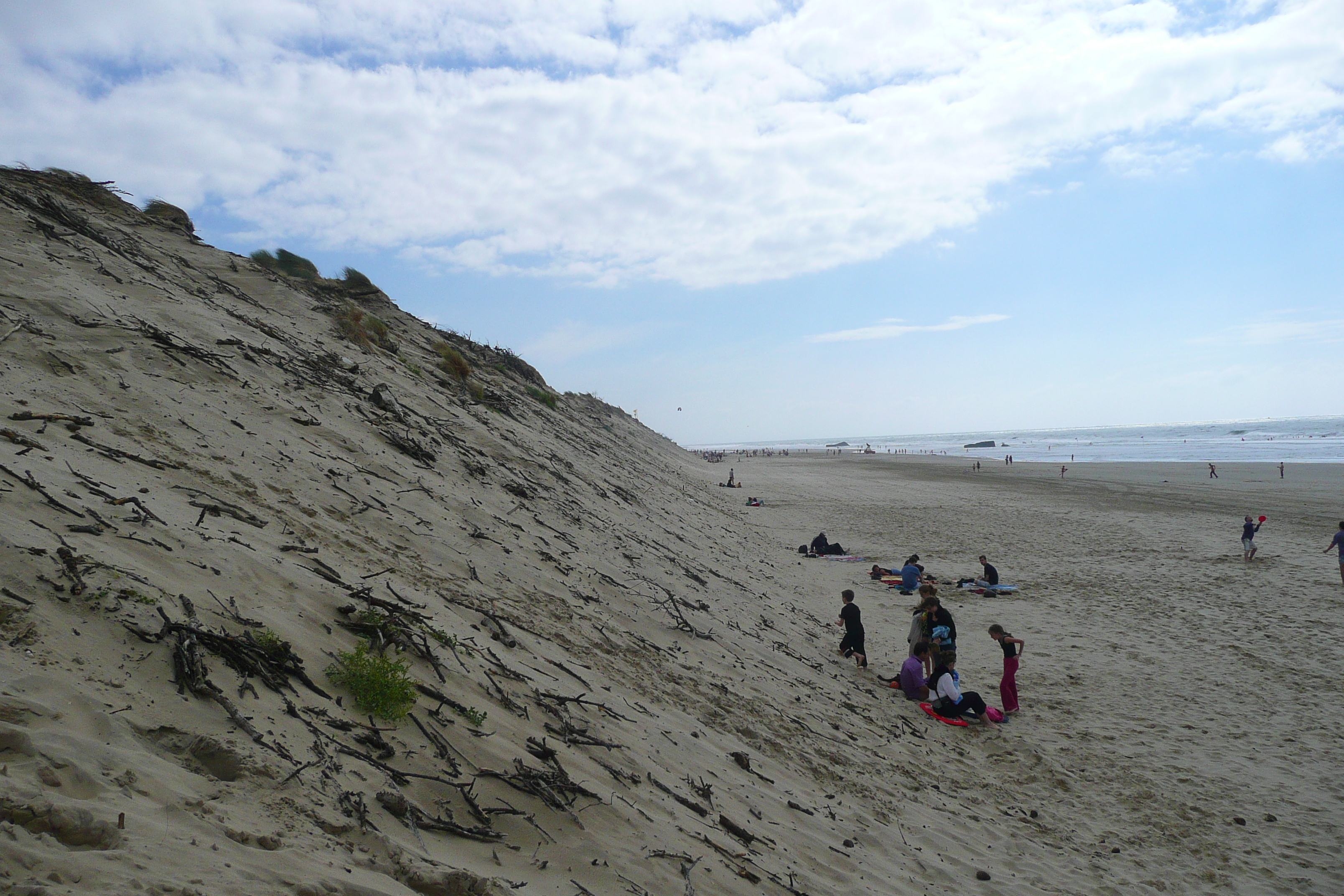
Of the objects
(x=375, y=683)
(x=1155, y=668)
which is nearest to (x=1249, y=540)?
(x=1155, y=668)

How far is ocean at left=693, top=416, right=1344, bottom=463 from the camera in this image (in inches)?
2320

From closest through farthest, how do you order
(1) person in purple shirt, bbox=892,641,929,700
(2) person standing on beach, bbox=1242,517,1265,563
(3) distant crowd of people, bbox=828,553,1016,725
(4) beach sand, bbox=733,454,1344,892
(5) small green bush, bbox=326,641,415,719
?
1. (5) small green bush, bbox=326,641,415,719
2. (4) beach sand, bbox=733,454,1344,892
3. (3) distant crowd of people, bbox=828,553,1016,725
4. (1) person in purple shirt, bbox=892,641,929,700
5. (2) person standing on beach, bbox=1242,517,1265,563

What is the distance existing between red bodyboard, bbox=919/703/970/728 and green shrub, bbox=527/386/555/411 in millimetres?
14172

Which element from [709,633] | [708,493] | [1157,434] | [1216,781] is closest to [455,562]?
[709,633]

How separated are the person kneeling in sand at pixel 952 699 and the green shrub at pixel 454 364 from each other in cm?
1114

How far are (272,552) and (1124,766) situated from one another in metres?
8.75

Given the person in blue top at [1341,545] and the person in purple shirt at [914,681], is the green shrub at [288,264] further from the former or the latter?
the person in blue top at [1341,545]

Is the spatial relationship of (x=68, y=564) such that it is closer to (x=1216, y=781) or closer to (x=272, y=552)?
(x=272, y=552)

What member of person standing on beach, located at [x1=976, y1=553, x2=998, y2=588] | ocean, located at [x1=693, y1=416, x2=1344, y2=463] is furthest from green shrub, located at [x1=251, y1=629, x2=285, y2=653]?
ocean, located at [x1=693, y1=416, x2=1344, y2=463]

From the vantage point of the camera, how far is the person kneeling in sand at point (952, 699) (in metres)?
8.31

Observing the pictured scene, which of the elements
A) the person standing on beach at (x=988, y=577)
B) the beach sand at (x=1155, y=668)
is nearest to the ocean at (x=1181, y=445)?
the beach sand at (x=1155, y=668)

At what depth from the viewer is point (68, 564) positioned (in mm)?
3584

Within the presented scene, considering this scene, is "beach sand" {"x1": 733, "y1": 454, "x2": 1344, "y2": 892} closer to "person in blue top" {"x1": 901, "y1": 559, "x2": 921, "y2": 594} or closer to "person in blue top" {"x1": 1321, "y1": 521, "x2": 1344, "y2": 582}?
"person in blue top" {"x1": 1321, "y1": 521, "x2": 1344, "y2": 582}

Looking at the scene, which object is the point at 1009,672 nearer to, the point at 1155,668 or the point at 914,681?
the point at 914,681
